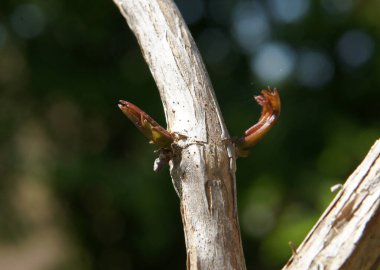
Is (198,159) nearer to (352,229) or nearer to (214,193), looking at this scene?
(214,193)

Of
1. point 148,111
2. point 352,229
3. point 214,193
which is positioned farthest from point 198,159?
point 148,111

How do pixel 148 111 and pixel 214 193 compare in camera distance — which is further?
pixel 148 111

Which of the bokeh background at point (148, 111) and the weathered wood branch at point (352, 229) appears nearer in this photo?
the weathered wood branch at point (352, 229)

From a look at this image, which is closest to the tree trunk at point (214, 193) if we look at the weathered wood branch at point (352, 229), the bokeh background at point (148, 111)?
the weathered wood branch at point (352, 229)

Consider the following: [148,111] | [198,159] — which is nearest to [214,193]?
[198,159]

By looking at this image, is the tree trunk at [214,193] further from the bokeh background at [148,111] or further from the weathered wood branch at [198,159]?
the bokeh background at [148,111]

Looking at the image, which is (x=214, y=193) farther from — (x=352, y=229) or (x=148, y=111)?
(x=148, y=111)
